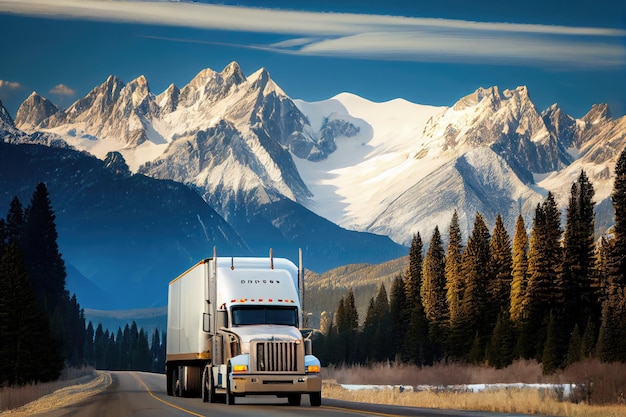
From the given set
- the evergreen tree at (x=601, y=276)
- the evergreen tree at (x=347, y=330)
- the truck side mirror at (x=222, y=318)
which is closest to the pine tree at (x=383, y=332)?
the evergreen tree at (x=347, y=330)

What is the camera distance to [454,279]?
122188 millimetres

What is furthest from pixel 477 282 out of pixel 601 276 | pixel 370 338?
pixel 370 338

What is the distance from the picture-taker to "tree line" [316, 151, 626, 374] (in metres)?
86.9

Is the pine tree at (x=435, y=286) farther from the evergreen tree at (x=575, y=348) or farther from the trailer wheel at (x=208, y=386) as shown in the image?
the trailer wheel at (x=208, y=386)

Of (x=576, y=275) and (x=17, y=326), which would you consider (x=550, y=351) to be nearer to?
(x=576, y=275)

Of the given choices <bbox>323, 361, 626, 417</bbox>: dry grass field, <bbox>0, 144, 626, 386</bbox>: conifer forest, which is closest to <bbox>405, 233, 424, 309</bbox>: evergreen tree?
<bbox>0, 144, 626, 386</bbox>: conifer forest

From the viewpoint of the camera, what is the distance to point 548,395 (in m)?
36.9

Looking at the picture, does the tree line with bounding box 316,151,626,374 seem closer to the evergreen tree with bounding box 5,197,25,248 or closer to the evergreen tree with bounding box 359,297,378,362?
the evergreen tree with bounding box 359,297,378,362

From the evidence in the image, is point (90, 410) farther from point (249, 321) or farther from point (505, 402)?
point (505, 402)

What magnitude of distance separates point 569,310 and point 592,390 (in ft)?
206

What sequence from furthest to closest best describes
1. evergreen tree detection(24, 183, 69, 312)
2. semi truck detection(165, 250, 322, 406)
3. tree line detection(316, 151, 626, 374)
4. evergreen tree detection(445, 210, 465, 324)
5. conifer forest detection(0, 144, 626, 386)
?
evergreen tree detection(24, 183, 69, 312) < evergreen tree detection(445, 210, 465, 324) < conifer forest detection(0, 144, 626, 386) < tree line detection(316, 151, 626, 374) < semi truck detection(165, 250, 322, 406)

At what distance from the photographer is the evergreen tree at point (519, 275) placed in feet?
336

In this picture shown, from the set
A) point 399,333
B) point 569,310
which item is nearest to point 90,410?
point 569,310

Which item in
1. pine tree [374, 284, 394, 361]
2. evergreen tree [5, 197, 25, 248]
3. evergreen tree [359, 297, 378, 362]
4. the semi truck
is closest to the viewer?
the semi truck
